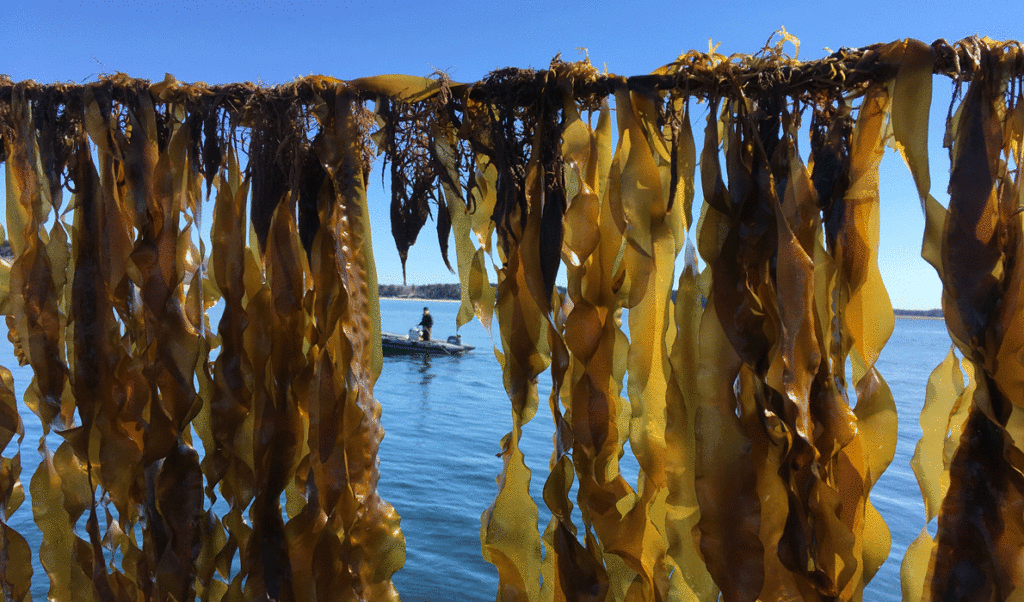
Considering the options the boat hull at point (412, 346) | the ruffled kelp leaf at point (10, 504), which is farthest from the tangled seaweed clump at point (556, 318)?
the boat hull at point (412, 346)

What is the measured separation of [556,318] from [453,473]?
6.52 metres

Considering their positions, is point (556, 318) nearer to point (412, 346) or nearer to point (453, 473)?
point (453, 473)

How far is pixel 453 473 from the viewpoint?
746 cm

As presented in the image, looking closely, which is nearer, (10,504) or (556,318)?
(556,318)

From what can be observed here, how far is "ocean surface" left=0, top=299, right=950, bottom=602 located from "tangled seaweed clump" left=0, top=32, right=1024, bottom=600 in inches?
131

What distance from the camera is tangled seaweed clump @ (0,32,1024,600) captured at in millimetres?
1144

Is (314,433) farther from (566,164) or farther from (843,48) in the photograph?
(843,48)

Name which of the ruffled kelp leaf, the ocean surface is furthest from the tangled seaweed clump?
the ocean surface

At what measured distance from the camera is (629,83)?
1233 millimetres

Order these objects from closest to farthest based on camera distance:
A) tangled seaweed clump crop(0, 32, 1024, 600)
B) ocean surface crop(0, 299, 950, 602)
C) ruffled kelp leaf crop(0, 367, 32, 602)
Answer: tangled seaweed clump crop(0, 32, 1024, 600) < ruffled kelp leaf crop(0, 367, 32, 602) < ocean surface crop(0, 299, 950, 602)

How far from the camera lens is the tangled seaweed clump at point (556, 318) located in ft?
3.75

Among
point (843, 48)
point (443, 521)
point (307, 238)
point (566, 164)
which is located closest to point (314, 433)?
point (307, 238)

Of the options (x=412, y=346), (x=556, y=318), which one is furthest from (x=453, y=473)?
(x=412, y=346)

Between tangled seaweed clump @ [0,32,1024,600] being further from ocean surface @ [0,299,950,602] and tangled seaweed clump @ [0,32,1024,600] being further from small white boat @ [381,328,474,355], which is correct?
small white boat @ [381,328,474,355]
